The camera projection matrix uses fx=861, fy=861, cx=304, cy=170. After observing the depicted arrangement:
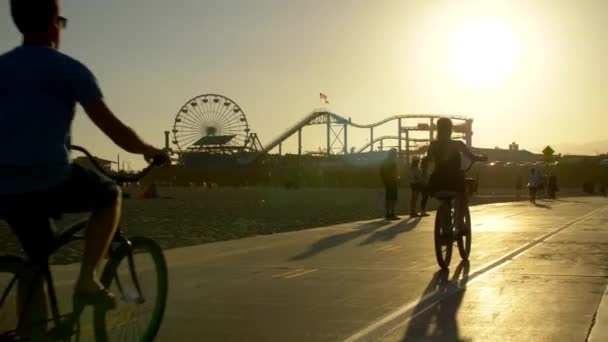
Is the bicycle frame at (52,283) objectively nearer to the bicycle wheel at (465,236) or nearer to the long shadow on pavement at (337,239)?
the bicycle wheel at (465,236)

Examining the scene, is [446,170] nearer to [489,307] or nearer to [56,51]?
[489,307]

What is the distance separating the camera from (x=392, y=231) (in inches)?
674

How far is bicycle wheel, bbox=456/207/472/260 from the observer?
10.9 m

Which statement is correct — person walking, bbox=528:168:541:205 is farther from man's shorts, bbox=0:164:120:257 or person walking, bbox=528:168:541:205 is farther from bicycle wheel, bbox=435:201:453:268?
man's shorts, bbox=0:164:120:257

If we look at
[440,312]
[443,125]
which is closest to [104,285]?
[440,312]

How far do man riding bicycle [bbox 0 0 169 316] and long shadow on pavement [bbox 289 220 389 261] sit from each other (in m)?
7.55

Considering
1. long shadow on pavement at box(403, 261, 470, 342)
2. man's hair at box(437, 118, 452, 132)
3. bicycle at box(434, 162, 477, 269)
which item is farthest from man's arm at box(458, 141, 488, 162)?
long shadow on pavement at box(403, 261, 470, 342)

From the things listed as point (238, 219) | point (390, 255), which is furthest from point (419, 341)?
point (238, 219)

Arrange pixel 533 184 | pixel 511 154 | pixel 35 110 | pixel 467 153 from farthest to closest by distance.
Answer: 1. pixel 511 154
2. pixel 533 184
3. pixel 467 153
4. pixel 35 110

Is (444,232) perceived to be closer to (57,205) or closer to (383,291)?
(383,291)

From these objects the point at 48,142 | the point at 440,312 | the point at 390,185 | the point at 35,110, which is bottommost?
the point at 440,312

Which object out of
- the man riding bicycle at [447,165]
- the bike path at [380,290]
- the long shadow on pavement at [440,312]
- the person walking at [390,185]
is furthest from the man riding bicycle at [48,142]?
the person walking at [390,185]

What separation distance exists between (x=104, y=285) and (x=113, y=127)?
3.15ft

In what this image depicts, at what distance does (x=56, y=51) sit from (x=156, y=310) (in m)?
1.67
